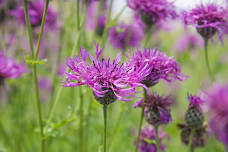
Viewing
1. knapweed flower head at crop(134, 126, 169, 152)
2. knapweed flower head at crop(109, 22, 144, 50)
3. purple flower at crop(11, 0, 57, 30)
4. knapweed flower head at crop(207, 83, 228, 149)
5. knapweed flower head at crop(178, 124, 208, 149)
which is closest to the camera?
knapweed flower head at crop(207, 83, 228, 149)

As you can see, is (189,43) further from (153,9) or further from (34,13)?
(34,13)

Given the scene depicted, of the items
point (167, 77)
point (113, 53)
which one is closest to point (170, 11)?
point (167, 77)

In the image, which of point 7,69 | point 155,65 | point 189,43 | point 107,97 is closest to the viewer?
point 107,97

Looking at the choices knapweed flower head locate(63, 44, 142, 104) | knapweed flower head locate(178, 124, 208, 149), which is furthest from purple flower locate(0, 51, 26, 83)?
knapweed flower head locate(178, 124, 208, 149)


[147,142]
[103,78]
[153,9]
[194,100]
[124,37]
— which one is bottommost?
[147,142]

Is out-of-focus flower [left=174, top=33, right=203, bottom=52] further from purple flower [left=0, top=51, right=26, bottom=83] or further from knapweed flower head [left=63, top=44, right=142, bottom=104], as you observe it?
knapweed flower head [left=63, top=44, right=142, bottom=104]

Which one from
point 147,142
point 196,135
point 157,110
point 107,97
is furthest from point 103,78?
point 196,135

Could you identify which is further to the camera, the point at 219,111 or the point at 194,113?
the point at 194,113
